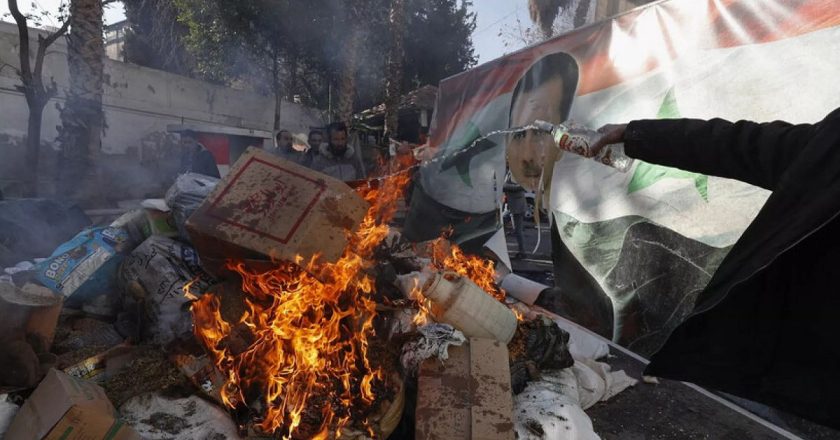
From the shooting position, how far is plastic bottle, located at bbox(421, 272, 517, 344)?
2934mm

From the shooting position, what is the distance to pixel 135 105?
49.0 feet

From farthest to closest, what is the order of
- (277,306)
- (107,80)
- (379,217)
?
1. (107,80)
2. (379,217)
3. (277,306)

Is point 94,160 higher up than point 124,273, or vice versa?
point 94,160

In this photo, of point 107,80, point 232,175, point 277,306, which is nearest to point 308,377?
point 277,306

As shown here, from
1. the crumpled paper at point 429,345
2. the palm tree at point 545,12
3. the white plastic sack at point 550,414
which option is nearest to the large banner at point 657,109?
the white plastic sack at point 550,414

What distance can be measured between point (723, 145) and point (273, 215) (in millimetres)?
2232

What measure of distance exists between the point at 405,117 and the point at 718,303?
17847mm

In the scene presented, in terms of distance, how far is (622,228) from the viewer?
3617 mm

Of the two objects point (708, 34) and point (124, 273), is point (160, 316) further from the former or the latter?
point (708, 34)

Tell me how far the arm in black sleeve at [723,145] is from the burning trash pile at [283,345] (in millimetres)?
1409

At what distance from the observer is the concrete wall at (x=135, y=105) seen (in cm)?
1184

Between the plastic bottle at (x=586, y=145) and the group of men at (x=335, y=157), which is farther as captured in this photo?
the group of men at (x=335, y=157)

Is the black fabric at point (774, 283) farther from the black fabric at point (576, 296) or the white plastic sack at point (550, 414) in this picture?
the black fabric at point (576, 296)

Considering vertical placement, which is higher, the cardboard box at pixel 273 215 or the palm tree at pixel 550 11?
the palm tree at pixel 550 11
